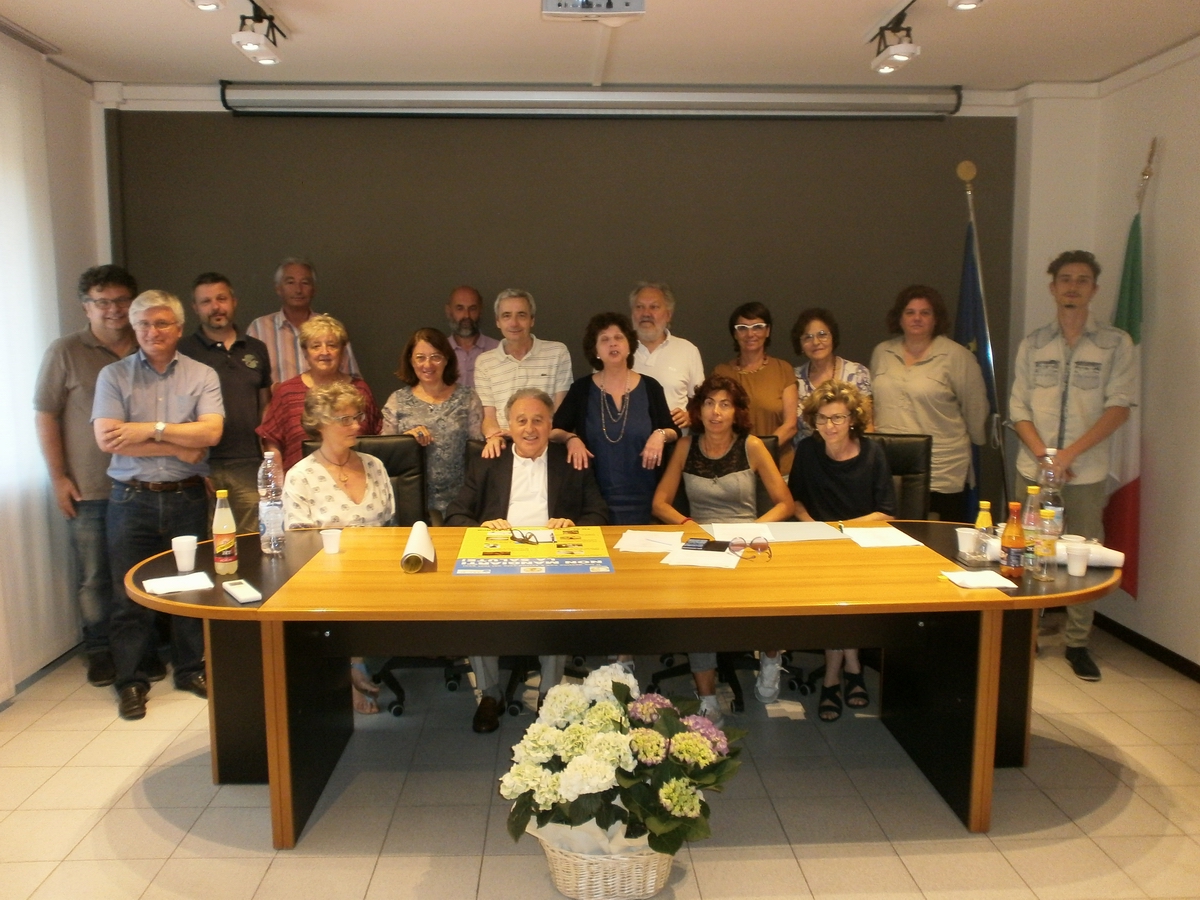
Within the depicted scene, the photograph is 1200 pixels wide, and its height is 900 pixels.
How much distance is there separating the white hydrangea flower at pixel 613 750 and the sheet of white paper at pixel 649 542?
32.0 inches

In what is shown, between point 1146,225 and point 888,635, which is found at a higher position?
point 1146,225

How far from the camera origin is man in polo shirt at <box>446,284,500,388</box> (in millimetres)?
4621

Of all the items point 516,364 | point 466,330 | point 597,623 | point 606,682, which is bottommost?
point 606,682

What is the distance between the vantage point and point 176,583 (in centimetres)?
269

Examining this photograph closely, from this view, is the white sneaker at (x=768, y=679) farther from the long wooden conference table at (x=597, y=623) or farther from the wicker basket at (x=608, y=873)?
the wicker basket at (x=608, y=873)

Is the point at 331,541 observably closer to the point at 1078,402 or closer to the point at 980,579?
the point at 980,579

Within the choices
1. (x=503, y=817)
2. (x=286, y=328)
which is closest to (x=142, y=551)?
(x=286, y=328)

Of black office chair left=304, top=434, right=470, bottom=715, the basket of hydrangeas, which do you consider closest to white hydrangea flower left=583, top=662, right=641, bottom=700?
the basket of hydrangeas

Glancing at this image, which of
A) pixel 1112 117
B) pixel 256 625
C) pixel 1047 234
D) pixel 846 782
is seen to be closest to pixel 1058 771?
pixel 846 782

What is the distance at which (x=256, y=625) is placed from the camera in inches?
117

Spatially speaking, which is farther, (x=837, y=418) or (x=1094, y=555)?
(x=837, y=418)

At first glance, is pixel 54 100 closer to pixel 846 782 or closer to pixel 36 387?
pixel 36 387

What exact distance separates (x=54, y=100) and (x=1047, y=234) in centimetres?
493

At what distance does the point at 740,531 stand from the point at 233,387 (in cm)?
228
